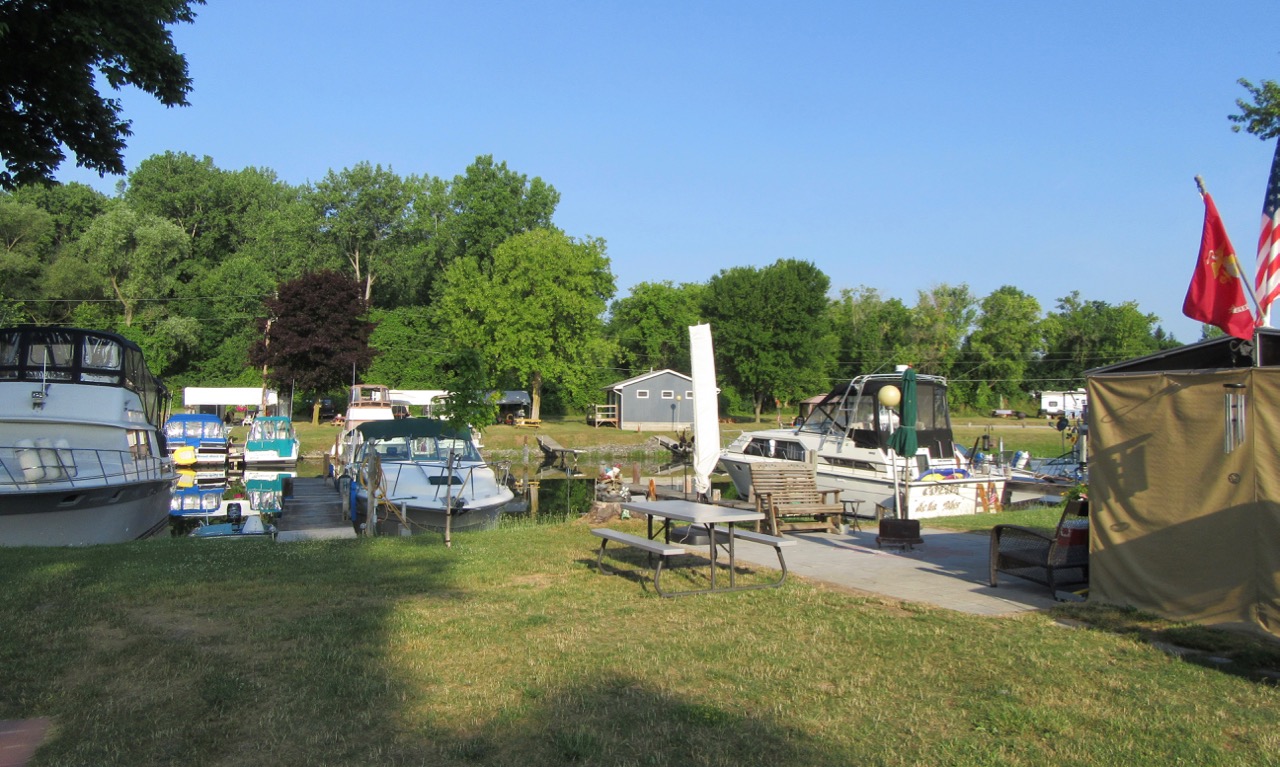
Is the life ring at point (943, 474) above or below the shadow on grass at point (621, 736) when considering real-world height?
above

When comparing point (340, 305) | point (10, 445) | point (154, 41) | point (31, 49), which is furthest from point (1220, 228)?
point (340, 305)

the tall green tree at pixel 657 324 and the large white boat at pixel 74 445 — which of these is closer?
the large white boat at pixel 74 445

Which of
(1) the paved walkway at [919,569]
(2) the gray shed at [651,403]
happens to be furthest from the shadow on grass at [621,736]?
(2) the gray shed at [651,403]

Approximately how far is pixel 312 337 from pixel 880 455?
41.1m

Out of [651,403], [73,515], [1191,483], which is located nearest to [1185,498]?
[1191,483]

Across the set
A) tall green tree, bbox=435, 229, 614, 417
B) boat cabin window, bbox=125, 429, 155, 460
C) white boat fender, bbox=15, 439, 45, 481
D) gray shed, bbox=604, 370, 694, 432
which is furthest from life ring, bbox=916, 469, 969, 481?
gray shed, bbox=604, 370, 694, 432

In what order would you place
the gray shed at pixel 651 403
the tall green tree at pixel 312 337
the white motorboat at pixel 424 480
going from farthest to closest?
the gray shed at pixel 651 403 < the tall green tree at pixel 312 337 < the white motorboat at pixel 424 480

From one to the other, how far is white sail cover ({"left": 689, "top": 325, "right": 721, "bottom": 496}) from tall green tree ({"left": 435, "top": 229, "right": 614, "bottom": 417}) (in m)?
42.7

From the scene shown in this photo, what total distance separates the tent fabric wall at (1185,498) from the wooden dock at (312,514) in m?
11.6

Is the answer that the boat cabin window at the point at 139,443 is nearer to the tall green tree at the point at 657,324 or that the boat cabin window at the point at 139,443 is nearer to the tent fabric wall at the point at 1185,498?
the tent fabric wall at the point at 1185,498

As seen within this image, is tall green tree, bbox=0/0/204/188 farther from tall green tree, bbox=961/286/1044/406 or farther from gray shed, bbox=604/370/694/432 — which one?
tall green tree, bbox=961/286/1044/406

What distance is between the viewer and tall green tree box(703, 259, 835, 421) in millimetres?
69312

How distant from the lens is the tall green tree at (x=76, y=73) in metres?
7.74

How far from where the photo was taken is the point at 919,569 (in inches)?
432
